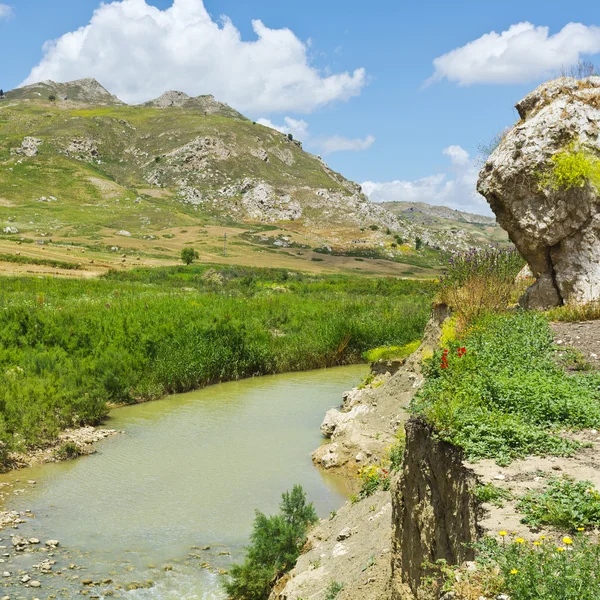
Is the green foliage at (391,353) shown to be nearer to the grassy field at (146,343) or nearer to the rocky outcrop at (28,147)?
the grassy field at (146,343)

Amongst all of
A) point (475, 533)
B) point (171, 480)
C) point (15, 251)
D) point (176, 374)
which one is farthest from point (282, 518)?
point (15, 251)

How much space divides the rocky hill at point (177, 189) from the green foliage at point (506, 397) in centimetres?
7589

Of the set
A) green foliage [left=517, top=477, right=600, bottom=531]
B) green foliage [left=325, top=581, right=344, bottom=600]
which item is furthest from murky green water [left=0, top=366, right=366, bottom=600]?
green foliage [left=517, top=477, right=600, bottom=531]

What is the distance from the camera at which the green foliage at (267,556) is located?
841cm

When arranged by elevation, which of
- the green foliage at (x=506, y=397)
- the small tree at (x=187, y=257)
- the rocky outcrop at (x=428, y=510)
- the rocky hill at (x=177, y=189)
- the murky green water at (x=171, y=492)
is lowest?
the murky green water at (x=171, y=492)

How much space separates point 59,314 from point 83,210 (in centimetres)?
9087

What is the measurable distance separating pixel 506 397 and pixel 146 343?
16.3 metres

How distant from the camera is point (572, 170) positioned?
1119 centimetres

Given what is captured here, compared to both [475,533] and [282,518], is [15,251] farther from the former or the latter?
[475,533]

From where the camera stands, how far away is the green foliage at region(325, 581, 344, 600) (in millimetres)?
6965

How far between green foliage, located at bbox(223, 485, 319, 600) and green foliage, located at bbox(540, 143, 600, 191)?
277 inches

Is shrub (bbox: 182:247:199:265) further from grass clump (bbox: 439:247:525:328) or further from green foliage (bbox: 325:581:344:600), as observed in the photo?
green foliage (bbox: 325:581:344:600)

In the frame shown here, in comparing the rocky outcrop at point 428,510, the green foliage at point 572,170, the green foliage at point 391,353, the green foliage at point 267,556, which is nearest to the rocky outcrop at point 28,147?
the green foliage at point 391,353

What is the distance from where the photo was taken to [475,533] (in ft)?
14.5
